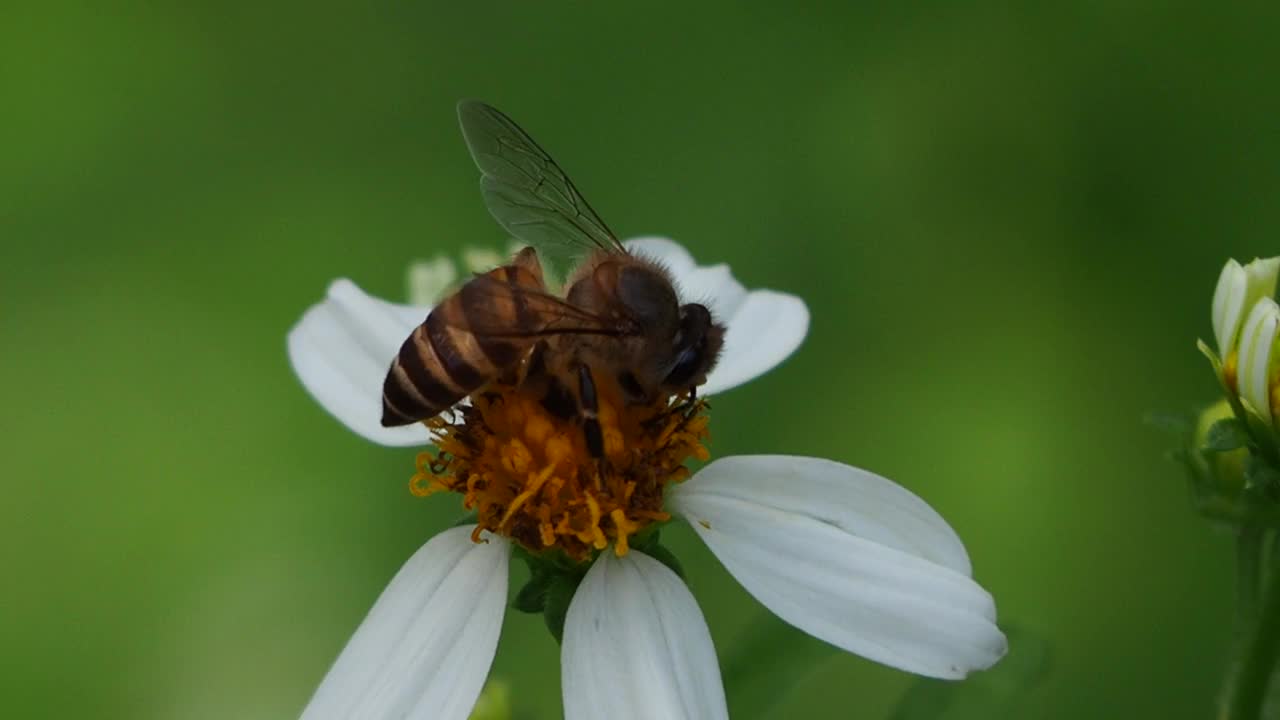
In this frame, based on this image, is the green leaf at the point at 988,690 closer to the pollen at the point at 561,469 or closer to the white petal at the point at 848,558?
the white petal at the point at 848,558

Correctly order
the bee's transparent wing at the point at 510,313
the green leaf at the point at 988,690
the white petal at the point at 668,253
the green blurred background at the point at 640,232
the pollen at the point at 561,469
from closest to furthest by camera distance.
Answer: the bee's transparent wing at the point at 510,313
the pollen at the point at 561,469
the green leaf at the point at 988,690
the white petal at the point at 668,253
the green blurred background at the point at 640,232

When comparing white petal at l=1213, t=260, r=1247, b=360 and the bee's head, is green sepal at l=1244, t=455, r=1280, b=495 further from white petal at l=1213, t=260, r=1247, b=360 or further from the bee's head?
the bee's head

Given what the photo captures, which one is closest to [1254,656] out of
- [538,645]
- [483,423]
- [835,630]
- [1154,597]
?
[835,630]

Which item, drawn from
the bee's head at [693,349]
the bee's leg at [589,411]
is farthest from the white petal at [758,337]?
the bee's leg at [589,411]

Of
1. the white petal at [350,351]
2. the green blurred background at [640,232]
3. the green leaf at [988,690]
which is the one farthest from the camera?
the green blurred background at [640,232]

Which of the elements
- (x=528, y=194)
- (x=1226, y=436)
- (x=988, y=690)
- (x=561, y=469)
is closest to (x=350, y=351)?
(x=528, y=194)

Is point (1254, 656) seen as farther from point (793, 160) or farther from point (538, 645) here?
point (793, 160)

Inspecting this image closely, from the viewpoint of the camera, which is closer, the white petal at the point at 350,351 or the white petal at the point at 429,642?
the white petal at the point at 429,642
